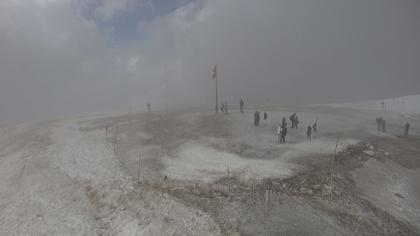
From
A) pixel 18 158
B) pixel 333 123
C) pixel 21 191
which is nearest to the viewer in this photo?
pixel 21 191

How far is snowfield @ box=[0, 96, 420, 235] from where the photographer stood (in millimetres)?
15328

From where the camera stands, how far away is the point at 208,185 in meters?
19.1

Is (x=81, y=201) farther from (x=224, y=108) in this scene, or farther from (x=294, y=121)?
(x=224, y=108)

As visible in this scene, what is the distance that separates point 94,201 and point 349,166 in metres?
19.3

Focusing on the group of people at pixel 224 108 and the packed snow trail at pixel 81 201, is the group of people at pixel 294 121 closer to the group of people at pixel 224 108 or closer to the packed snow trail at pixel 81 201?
the group of people at pixel 224 108

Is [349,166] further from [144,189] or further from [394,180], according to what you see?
[144,189]

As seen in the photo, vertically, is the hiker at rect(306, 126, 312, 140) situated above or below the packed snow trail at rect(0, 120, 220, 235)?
above

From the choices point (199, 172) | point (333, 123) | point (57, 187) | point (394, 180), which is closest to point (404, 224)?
point (394, 180)

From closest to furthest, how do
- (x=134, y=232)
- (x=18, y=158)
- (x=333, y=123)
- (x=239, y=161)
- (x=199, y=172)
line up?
(x=134, y=232), (x=199, y=172), (x=239, y=161), (x=18, y=158), (x=333, y=123)

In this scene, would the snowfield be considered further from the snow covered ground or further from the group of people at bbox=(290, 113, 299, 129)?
the snow covered ground

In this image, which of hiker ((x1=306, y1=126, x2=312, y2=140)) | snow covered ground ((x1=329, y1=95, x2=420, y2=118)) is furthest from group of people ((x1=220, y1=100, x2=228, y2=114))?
snow covered ground ((x1=329, y1=95, x2=420, y2=118))

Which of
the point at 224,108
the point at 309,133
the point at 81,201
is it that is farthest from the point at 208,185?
the point at 224,108

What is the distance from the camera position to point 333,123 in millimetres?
42000

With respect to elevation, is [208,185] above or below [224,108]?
below
